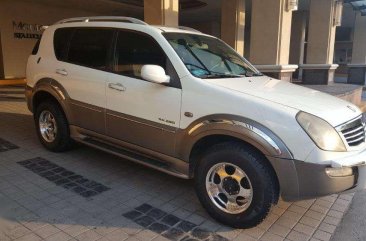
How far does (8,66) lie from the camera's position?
1720 centimetres

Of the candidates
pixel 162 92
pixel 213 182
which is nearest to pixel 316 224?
pixel 213 182

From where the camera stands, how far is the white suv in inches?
117

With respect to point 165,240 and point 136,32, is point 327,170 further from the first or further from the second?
point 136,32

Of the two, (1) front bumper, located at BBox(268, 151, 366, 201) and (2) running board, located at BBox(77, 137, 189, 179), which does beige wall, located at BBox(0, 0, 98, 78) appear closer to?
(2) running board, located at BBox(77, 137, 189, 179)

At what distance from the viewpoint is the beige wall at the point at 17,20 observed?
16781 mm

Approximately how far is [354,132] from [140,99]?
221 cm

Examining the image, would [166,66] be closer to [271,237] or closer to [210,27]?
[271,237]

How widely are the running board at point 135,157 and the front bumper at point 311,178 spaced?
1.06m

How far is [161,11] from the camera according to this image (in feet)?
25.5

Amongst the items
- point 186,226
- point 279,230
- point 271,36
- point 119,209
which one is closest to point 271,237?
point 279,230

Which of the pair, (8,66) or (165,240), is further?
(8,66)

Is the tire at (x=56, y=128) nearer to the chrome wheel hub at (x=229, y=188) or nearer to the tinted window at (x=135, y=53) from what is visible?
the tinted window at (x=135, y=53)

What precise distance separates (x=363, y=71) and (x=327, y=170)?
19757mm

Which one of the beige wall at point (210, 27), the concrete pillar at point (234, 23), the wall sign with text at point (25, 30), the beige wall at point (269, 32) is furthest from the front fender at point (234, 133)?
the beige wall at point (210, 27)
